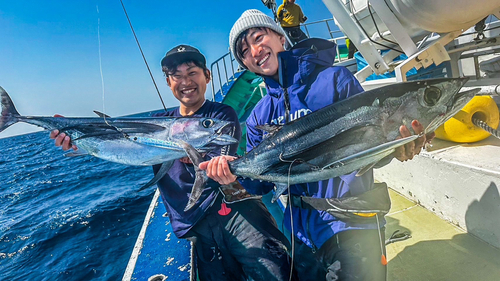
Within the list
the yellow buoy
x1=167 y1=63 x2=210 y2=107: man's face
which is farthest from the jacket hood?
the yellow buoy

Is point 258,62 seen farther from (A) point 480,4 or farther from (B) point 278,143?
(A) point 480,4

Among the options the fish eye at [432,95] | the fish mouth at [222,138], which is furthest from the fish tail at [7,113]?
the fish eye at [432,95]

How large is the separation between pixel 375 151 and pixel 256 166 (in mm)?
750

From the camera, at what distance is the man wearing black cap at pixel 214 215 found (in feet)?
7.18

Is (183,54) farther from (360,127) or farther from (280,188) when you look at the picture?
(360,127)

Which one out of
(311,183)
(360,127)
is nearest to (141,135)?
(311,183)

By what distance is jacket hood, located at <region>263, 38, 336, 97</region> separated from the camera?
70.1 inches

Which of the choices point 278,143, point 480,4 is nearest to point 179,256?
point 278,143

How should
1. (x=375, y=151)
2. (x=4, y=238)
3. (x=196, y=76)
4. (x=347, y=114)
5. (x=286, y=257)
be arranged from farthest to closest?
(x=4, y=238) < (x=196, y=76) < (x=286, y=257) < (x=347, y=114) < (x=375, y=151)

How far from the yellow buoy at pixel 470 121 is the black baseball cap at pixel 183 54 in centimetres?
275

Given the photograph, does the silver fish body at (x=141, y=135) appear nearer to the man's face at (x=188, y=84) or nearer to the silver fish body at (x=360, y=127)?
the man's face at (x=188, y=84)

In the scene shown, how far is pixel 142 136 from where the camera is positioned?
6.85ft

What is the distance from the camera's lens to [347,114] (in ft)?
4.65

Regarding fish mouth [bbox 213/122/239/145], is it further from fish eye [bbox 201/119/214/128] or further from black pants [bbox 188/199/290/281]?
black pants [bbox 188/199/290/281]
